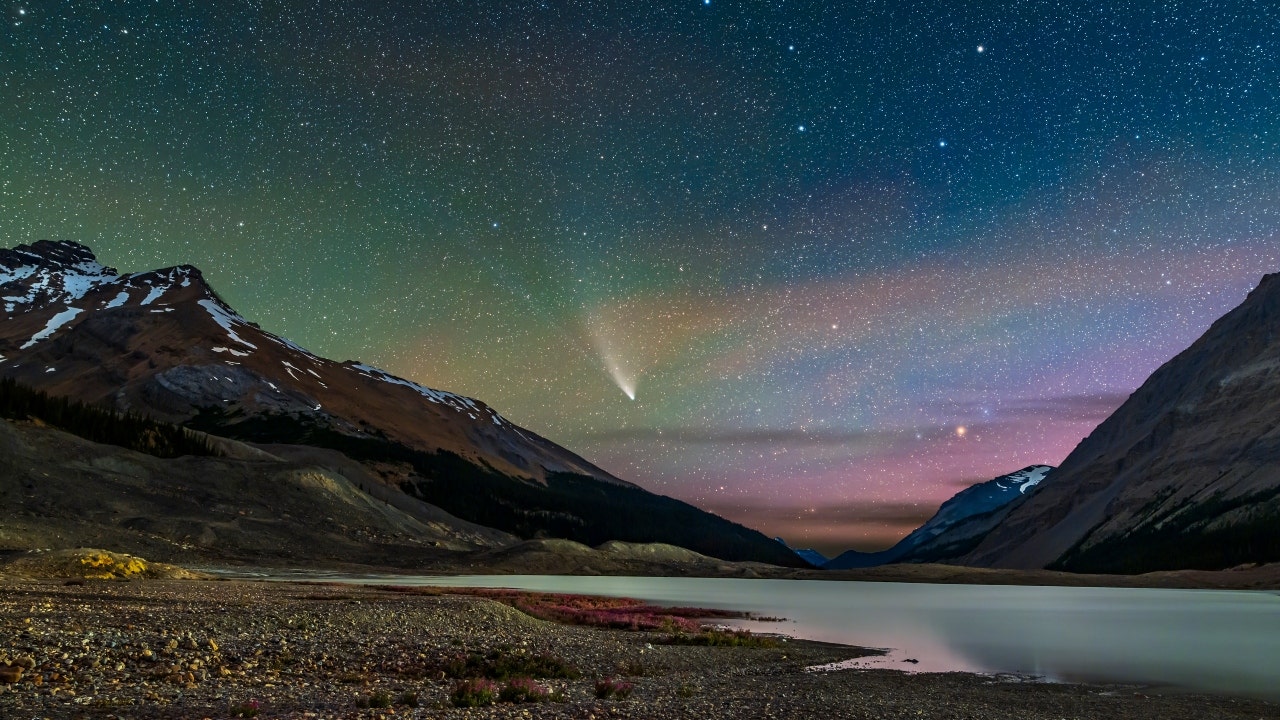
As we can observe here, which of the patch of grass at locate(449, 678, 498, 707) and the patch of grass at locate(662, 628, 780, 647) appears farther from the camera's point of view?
the patch of grass at locate(662, 628, 780, 647)

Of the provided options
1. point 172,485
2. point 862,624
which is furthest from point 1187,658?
point 172,485

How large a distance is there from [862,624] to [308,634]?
57.8 m

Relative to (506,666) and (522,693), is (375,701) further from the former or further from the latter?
(506,666)

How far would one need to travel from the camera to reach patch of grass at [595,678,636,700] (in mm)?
25875

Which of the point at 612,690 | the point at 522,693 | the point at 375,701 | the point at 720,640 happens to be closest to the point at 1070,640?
the point at 720,640

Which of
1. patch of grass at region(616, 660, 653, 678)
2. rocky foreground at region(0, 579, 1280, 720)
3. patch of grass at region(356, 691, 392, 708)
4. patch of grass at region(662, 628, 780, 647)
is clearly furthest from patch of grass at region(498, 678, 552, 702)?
patch of grass at region(662, 628, 780, 647)

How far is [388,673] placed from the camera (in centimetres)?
2764

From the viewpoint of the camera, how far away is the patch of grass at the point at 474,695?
2219cm

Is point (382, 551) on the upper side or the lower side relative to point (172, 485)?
lower

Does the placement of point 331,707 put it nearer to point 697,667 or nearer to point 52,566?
point 697,667

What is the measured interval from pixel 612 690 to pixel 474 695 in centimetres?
567

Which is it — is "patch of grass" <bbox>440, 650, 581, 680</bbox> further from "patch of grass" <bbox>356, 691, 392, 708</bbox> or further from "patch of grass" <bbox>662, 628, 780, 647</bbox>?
"patch of grass" <bbox>662, 628, 780, 647</bbox>

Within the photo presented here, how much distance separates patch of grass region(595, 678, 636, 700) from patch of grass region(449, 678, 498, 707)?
3.73m

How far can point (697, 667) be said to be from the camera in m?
38.0
